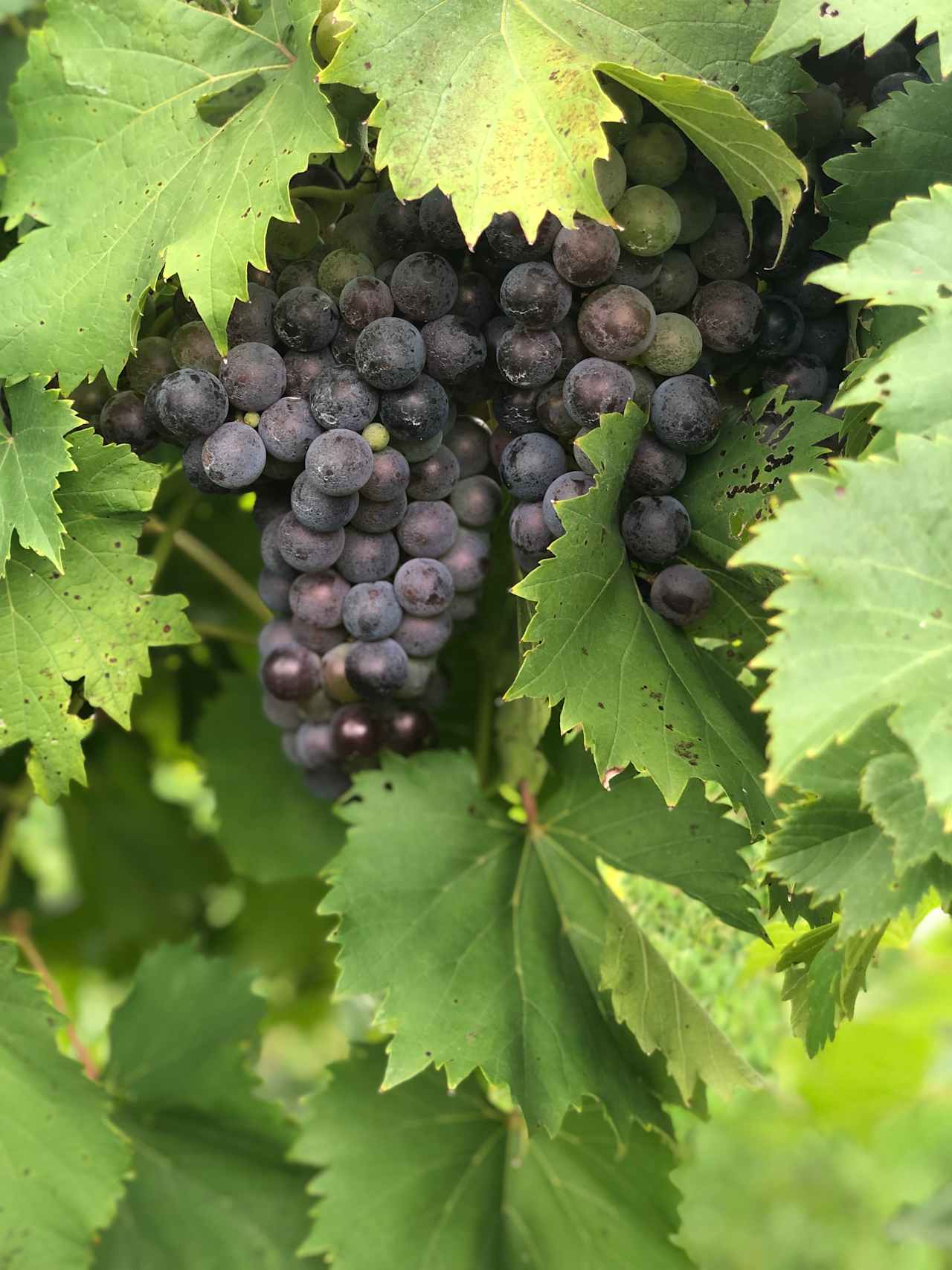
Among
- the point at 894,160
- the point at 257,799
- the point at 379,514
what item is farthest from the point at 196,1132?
the point at 894,160

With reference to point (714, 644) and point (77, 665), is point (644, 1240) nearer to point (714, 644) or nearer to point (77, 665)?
point (714, 644)

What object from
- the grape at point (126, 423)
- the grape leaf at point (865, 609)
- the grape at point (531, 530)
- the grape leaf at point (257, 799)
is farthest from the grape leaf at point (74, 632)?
the grape leaf at point (865, 609)

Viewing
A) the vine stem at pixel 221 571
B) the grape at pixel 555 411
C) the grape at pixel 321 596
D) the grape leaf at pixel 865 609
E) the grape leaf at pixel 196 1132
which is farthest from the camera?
the vine stem at pixel 221 571

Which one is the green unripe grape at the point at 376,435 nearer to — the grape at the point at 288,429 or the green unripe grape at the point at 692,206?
the grape at the point at 288,429

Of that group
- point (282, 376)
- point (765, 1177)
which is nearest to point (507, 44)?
point (282, 376)

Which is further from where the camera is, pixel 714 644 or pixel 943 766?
pixel 714 644

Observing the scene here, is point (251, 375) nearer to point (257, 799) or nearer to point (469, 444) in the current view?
point (469, 444)
